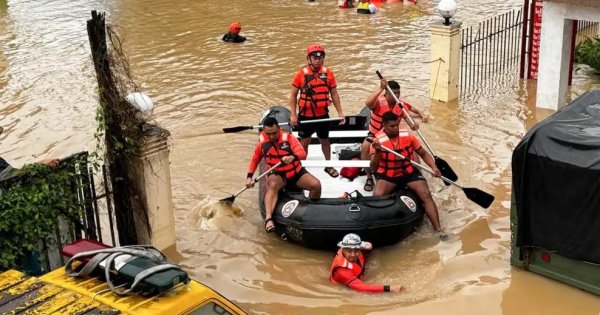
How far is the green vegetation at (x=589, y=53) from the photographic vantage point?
16359 millimetres

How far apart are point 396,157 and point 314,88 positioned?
2.17 meters

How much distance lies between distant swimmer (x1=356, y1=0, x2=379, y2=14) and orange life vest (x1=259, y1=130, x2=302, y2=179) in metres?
14.6

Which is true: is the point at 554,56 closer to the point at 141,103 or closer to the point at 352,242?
the point at 352,242

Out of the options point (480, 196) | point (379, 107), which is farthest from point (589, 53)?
point (480, 196)

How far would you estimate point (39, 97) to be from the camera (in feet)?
55.5

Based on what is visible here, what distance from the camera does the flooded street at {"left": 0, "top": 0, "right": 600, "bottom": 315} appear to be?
8.59m

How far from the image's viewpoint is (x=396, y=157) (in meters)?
9.37

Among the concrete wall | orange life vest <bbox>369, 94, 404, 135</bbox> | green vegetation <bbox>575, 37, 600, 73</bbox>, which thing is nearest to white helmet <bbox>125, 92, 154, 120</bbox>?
orange life vest <bbox>369, 94, 404, 135</bbox>

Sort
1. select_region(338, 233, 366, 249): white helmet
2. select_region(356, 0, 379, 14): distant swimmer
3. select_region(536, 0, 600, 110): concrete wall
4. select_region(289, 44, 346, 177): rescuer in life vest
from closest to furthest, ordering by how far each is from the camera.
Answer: select_region(338, 233, 366, 249): white helmet
select_region(289, 44, 346, 177): rescuer in life vest
select_region(536, 0, 600, 110): concrete wall
select_region(356, 0, 379, 14): distant swimmer

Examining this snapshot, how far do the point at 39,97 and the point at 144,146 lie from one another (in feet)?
30.9

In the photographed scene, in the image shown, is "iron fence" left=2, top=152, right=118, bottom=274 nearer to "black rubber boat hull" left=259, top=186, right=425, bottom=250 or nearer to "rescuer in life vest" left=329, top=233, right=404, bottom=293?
"black rubber boat hull" left=259, top=186, right=425, bottom=250

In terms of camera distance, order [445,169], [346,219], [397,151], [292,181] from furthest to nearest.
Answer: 1. [445,169]
2. [292,181]
3. [397,151]
4. [346,219]

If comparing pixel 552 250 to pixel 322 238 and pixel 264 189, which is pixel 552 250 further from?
pixel 264 189

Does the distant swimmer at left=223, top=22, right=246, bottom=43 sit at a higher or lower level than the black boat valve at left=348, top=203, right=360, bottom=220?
higher
